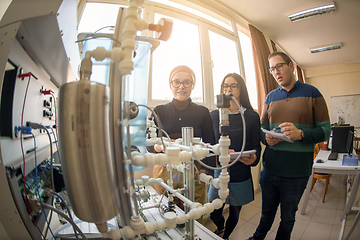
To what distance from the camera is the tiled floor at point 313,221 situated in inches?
61.5

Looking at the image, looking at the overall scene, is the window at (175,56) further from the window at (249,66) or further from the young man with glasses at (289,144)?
the window at (249,66)

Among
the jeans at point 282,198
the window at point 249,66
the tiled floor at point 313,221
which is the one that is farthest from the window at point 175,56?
the tiled floor at point 313,221

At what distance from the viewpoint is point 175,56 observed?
6.90ft

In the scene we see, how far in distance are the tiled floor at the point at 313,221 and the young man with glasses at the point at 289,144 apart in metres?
0.46

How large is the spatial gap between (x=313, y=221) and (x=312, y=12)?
142 inches

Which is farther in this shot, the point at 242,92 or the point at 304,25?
the point at 304,25

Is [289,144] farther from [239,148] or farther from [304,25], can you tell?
[304,25]

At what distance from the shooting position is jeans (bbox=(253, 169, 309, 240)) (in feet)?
3.73

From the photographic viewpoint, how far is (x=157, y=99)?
5.97 ft

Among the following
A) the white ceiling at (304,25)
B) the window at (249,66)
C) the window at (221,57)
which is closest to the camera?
the window at (221,57)

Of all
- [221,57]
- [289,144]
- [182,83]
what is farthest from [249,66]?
[182,83]

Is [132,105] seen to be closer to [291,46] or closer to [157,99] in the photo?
[157,99]

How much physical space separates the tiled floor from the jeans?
1.46ft

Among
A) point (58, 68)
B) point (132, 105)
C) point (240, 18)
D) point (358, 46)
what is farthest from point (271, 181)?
point (358, 46)
